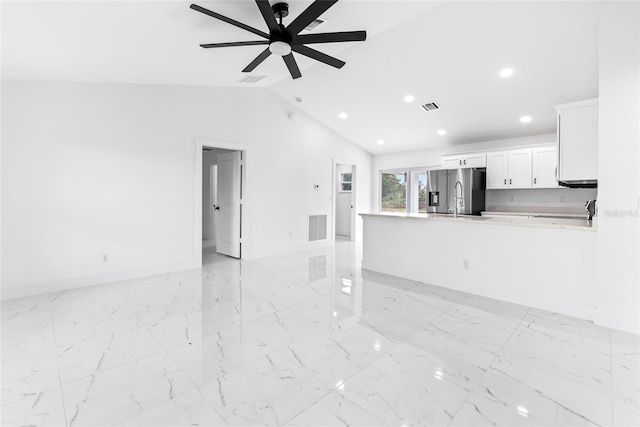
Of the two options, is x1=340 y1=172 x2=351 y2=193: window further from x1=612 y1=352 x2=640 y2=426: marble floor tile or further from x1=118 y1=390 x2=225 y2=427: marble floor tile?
x1=118 y1=390 x2=225 y2=427: marble floor tile

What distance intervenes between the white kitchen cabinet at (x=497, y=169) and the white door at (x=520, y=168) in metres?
0.08

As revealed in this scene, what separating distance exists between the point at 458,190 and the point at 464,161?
74 cm

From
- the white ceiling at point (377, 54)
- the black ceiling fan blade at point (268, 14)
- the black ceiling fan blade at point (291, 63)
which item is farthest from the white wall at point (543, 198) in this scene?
the black ceiling fan blade at point (268, 14)

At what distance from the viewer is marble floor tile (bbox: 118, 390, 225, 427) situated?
1.59 metres

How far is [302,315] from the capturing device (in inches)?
119

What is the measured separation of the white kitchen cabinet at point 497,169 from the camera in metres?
6.06

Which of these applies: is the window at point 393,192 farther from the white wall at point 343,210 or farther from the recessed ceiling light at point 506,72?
the recessed ceiling light at point 506,72

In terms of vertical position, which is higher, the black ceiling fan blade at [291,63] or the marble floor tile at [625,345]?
the black ceiling fan blade at [291,63]

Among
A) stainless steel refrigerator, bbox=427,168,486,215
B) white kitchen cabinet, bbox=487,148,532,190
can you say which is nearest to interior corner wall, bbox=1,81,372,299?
stainless steel refrigerator, bbox=427,168,486,215

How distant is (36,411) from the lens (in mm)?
1678

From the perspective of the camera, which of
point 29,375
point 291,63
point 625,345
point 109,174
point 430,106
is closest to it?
point 29,375

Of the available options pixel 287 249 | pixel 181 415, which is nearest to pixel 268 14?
pixel 181 415

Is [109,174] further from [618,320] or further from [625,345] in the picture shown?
[618,320]

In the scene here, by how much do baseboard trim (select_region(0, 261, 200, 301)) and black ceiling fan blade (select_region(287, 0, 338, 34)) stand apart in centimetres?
372
